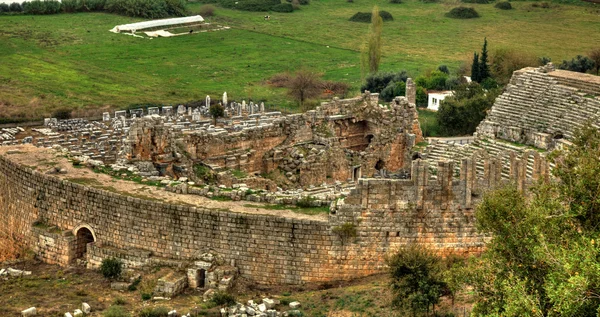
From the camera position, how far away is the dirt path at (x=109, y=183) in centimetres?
3672

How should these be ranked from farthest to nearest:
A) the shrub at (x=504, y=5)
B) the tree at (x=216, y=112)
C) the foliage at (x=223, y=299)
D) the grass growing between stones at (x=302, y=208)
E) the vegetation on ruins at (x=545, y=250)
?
the shrub at (x=504, y=5), the tree at (x=216, y=112), the grass growing between stones at (x=302, y=208), the foliage at (x=223, y=299), the vegetation on ruins at (x=545, y=250)

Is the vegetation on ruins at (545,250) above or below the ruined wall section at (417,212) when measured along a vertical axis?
above

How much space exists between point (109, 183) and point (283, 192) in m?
6.35

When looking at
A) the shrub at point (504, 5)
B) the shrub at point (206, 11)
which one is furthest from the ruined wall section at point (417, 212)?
the shrub at point (206, 11)

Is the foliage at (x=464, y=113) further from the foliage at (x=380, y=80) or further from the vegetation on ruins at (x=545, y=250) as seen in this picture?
the vegetation on ruins at (x=545, y=250)

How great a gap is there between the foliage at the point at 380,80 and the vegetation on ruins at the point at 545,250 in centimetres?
4433

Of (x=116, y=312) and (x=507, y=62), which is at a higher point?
(x=507, y=62)

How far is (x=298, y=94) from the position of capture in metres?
73.5

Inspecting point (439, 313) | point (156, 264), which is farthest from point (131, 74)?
point (439, 313)

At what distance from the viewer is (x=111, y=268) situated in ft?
122

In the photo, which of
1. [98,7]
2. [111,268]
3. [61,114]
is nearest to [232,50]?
[98,7]

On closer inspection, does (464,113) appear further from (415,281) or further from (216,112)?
(415,281)

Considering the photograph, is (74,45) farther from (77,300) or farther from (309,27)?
(77,300)

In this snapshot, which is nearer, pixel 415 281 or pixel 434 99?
pixel 415 281
